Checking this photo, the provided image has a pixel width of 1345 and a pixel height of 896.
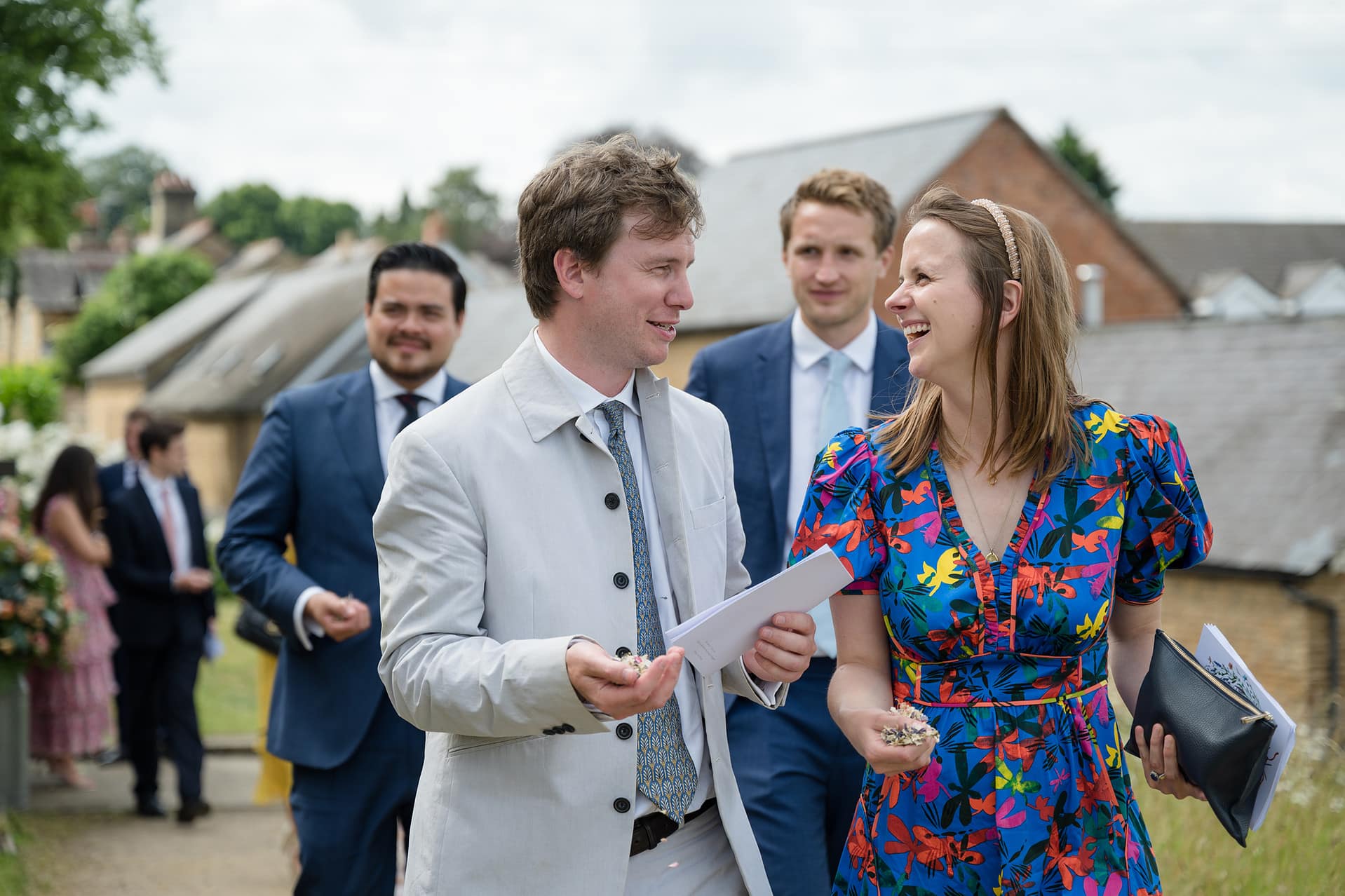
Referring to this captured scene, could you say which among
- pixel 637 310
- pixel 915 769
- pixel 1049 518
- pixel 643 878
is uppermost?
pixel 637 310

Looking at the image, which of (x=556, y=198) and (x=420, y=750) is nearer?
Answer: (x=556, y=198)

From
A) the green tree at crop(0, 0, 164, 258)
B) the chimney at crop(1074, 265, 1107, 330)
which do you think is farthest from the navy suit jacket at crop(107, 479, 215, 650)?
the chimney at crop(1074, 265, 1107, 330)

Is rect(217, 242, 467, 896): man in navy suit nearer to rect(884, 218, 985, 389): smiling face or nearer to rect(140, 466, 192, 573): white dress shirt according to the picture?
rect(884, 218, 985, 389): smiling face

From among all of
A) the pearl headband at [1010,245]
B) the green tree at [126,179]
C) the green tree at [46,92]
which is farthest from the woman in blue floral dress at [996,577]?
the green tree at [126,179]

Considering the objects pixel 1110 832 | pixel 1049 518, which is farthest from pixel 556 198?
pixel 1110 832

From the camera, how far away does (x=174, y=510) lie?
30.3 ft

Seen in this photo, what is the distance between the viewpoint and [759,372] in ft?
14.6

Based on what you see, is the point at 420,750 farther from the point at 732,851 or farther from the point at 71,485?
the point at 71,485

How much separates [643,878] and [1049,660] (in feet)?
3.02

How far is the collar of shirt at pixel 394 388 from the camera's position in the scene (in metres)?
4.49

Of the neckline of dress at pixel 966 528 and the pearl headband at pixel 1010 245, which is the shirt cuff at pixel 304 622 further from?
the pearl headband at pixel 1010 245

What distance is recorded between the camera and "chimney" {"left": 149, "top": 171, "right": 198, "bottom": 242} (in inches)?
3583

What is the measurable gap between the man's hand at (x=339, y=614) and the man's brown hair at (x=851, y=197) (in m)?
1.92

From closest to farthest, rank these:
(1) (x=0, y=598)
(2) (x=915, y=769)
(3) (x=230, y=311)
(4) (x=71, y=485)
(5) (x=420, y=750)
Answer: (2) (x=915, y=769), (5) (x=420, y=750), (1) (x=0, y=598), (4) (x=71, y=485), (3) (x=230, y=311)
